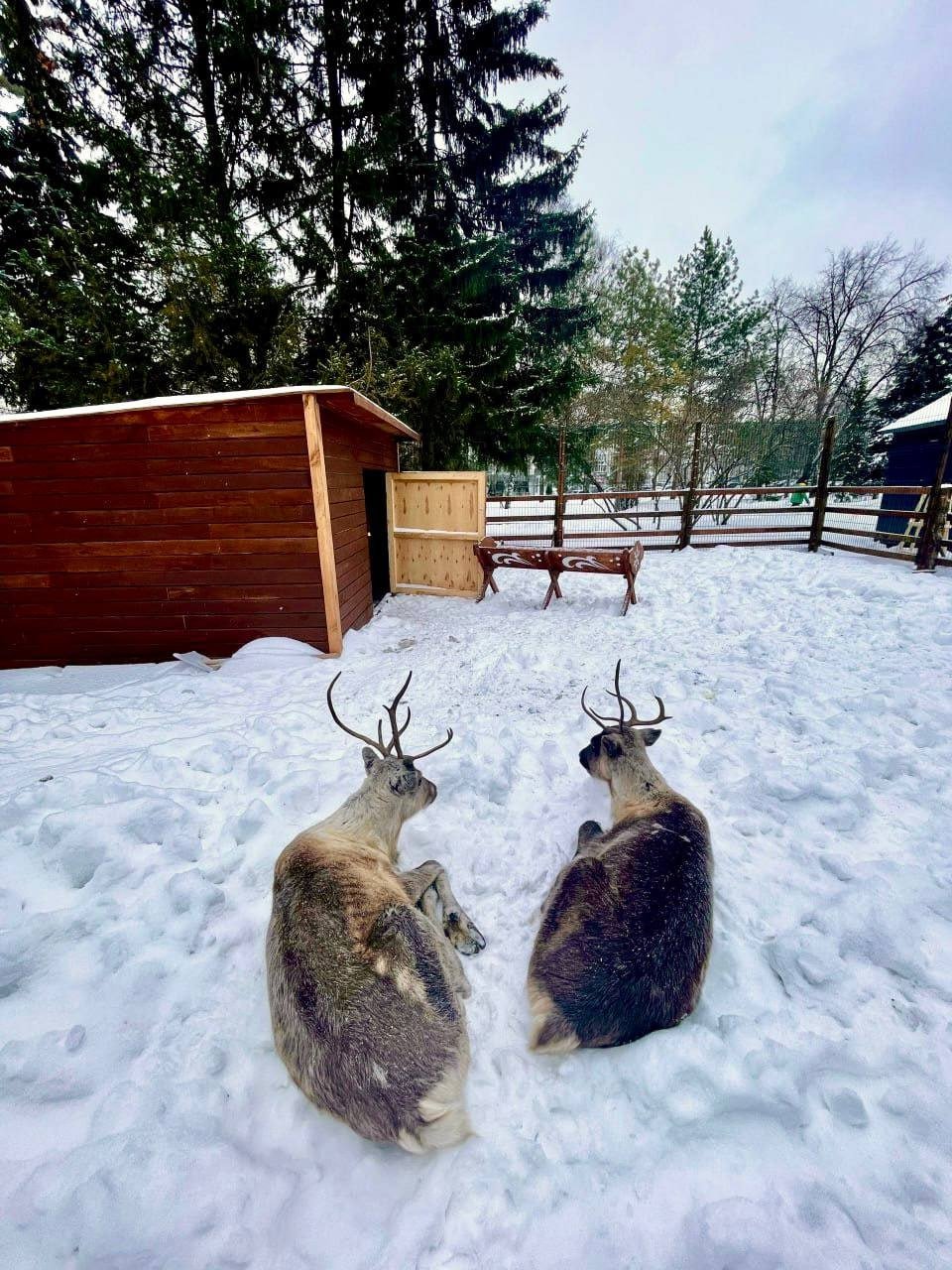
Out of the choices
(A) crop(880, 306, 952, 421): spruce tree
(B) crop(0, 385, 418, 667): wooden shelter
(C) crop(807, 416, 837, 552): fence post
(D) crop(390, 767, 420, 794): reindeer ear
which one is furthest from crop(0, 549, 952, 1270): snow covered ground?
(A) crop(880, 306, 952, 421): spruce tree

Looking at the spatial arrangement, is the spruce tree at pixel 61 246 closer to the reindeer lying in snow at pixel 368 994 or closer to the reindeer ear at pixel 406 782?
the reindeer ear at pixel 406 782

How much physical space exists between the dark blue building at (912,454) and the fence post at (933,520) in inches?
153

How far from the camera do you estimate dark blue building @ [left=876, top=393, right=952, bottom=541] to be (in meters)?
11.4

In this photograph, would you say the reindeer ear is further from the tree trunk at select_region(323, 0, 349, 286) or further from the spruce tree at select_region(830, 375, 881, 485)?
the spruce tree at select_region(830, 375, 881, 485)

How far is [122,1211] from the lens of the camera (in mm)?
1362

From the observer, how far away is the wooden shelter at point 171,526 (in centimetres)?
496

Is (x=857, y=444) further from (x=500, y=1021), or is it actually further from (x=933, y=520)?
(x=500, y=1021)

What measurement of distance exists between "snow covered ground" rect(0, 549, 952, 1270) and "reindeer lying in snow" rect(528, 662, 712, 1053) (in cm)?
16

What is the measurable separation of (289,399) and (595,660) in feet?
13.6

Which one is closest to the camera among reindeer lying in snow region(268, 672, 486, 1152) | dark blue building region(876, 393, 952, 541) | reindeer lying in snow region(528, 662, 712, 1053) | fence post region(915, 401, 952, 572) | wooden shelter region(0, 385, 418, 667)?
reindeer lying in snow region(268, 672, 486, 1152)

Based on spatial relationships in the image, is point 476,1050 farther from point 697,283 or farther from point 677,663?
point 697,283

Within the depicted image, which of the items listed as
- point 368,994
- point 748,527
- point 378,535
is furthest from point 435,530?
point 748,527

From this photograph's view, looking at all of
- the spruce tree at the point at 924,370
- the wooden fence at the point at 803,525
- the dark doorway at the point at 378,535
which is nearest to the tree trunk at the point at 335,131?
the dark doorway at the point at 378,535

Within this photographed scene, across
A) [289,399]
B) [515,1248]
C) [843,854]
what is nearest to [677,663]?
[843,854]
